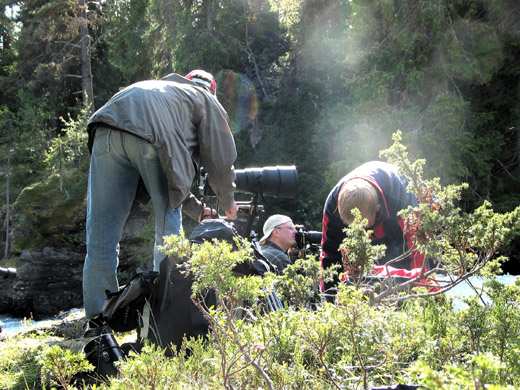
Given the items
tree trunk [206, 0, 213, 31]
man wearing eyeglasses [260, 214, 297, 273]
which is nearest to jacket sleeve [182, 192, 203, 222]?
man wearing eyeglasses [260, 214, 297, 273]

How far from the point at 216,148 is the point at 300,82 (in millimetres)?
11920

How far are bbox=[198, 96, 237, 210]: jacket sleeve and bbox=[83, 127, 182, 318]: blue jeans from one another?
14.8 inches

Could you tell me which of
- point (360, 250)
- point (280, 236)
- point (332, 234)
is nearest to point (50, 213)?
point (280, 236)

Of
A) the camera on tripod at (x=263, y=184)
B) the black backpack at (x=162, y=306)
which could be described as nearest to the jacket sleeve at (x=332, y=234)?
the camera on tripod at (x=263, y=184)

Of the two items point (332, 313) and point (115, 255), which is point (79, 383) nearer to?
point (115, 255)

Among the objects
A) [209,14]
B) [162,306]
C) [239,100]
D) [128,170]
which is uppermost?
[209,14]

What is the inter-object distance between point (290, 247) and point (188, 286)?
2.05 m

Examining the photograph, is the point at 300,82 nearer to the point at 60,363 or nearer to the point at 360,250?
the point at 360,250

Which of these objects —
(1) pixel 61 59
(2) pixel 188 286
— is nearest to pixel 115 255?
(2) pixel 188 286

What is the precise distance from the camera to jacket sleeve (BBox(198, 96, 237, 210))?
2826 mm

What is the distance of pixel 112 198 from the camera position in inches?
98.3

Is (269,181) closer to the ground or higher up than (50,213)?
higher up

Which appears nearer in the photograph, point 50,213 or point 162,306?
point 162,306

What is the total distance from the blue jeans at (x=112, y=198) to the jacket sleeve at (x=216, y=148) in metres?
0.38
